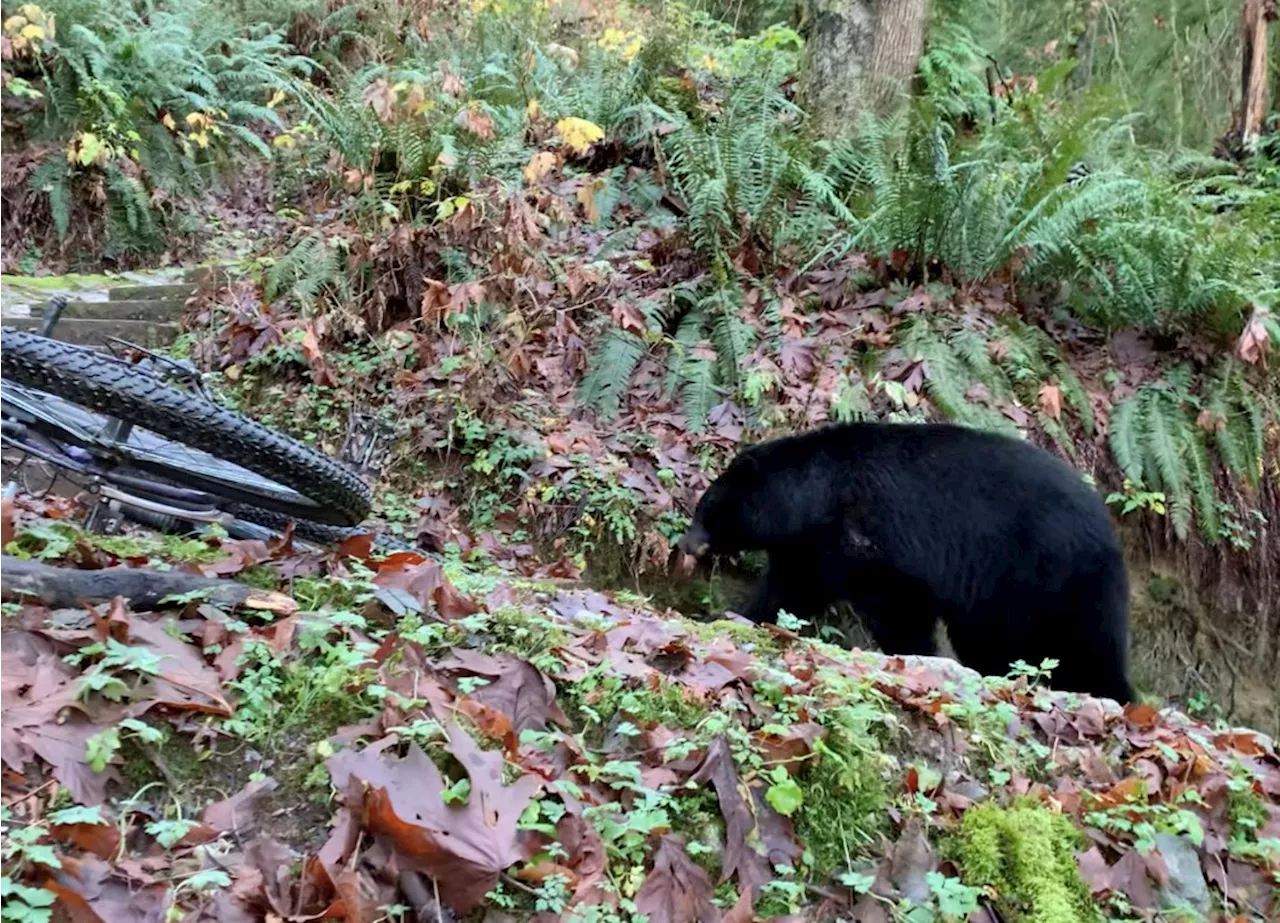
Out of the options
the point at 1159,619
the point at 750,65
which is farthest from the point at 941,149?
the point at 1159,619

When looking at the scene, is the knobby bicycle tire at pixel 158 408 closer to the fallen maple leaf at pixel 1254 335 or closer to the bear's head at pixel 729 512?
the bear's head at pixel 729 512

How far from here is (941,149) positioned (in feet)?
23.4

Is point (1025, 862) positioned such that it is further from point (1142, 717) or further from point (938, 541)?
point (938, 541)

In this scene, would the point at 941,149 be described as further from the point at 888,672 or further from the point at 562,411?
the point at 888,672

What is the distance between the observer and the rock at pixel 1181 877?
2.57 m

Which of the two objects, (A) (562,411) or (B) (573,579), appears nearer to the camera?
(B) (573,579)

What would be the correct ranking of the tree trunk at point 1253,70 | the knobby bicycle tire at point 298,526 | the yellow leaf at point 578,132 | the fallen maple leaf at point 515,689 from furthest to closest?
the tree trunk at point 1253,70
the yellow leaf at point 578,132
the knobby bicycle tire at point 298,526
the fallen maple leaf at point 515,689

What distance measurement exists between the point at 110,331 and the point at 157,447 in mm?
4711

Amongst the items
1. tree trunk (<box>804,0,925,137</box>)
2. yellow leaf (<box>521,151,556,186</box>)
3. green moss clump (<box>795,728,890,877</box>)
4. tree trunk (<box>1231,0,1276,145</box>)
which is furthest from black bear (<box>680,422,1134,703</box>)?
tree trunk (<box>1231,0,1276,145</box>)

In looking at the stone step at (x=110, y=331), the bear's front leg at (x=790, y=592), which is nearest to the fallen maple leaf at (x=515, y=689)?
the bear's front leg at (x=790, y=592)

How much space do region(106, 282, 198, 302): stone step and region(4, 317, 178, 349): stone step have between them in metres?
0.38

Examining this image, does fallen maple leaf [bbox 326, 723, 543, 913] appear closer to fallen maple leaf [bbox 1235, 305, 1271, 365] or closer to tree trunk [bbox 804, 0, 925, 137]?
fallen maple leaf [bbox 1235, 305, 1271, 365]

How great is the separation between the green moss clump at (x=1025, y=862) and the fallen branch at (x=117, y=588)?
6.37ft

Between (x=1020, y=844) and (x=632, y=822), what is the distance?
1.06m
